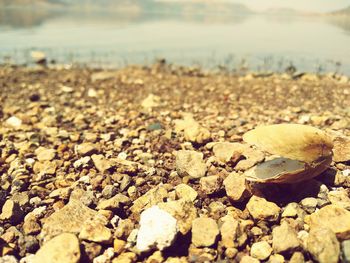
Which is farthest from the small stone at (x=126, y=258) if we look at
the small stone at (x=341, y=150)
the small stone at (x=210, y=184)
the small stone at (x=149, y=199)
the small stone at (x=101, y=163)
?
the small stone at (x=341, y=150)

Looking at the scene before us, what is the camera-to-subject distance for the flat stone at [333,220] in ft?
10.5

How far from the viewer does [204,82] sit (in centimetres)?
1211

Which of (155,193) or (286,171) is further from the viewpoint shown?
(155,193)

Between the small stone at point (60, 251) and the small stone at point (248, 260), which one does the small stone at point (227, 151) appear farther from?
the small stone at point (60, 251)

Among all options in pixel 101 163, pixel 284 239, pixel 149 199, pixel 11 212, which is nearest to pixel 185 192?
pixel 149 199

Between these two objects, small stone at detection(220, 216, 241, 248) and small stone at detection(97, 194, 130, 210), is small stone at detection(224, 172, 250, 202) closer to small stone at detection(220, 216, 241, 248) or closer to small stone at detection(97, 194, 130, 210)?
small stone at detection(220, 216, 241, 248)

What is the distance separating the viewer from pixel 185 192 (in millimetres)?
4254

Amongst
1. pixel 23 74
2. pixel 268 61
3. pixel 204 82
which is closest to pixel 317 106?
pixel 204 82

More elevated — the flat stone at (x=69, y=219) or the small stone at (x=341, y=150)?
the small stone at (x=341, y=150)

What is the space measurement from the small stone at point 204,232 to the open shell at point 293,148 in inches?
29.8

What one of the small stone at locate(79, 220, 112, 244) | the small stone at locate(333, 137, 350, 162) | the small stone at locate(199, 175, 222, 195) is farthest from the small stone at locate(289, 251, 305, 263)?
the small stone at locate(333, 137, 350, 162)

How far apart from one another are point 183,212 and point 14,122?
5.40m

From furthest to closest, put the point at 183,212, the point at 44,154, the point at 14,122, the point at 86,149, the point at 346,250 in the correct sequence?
the point at 14,122, the point at 44,154, the point at 86,149, the point at 183,212, the point at 346,250

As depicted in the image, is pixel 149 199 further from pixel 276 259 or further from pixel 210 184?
pixel 276 259
